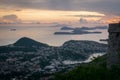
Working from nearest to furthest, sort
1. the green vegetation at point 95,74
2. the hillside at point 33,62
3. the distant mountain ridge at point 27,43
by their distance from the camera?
the green vegetation at point 95,74 < the hillside at point 33,62 < the distant mountain ridge at point 27,43

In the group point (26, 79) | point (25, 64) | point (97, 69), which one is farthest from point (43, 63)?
point (97, 69)

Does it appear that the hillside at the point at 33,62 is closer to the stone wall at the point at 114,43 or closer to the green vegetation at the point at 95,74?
the green vegetation at the point at 95,74

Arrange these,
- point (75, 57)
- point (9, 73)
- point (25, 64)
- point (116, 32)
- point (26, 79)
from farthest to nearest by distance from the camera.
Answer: point (75, 57) < point (25, 64) < point (9, 73) < point (26, 79) < point (116, 32)

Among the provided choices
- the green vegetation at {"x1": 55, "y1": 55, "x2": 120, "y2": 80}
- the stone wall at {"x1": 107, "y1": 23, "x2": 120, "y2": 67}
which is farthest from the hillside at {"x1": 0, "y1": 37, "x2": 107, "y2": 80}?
the stone wall at {"x1": 107, "y1": 23, "x2": 120, "y2": 67}

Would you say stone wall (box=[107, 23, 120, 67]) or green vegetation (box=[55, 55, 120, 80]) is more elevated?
stone wall (box=[107, 23, 120, 67])

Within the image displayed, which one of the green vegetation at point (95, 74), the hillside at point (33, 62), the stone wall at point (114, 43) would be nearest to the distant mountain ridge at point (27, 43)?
the hillside at point (33, 62)

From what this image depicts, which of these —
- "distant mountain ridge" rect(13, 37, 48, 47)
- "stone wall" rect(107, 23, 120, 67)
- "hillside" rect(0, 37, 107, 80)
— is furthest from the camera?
"distant mountain ridge" rect(13, 37, 48, 47)

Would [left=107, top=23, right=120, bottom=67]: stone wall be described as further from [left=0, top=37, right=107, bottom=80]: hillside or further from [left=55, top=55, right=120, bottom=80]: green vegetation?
[left=0, top=37, right=107, bottom=80]: hillside

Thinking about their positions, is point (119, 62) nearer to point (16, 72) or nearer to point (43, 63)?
point (16, 72)

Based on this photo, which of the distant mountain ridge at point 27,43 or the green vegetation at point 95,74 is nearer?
the green vegetation at point 95,74

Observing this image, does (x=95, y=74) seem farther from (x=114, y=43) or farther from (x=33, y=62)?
(x=33, y=62)

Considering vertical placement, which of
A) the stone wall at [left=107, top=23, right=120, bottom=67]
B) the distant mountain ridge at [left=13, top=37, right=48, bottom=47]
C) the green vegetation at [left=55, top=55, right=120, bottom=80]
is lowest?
the distant mountain ridge at [left=13, top=37, right=48, bottom=47]
